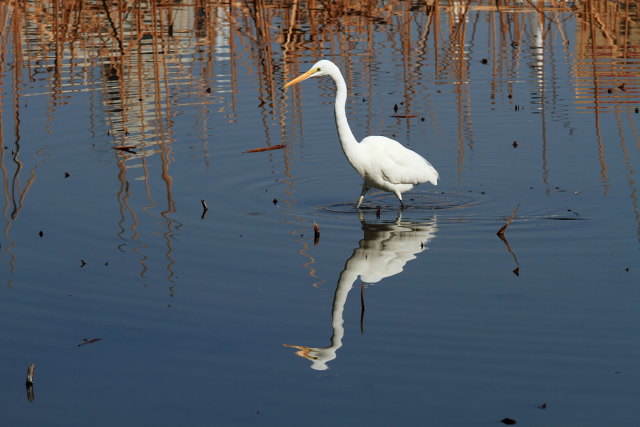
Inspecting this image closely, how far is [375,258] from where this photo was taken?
709 centimetres

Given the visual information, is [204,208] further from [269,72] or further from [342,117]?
[269,72]

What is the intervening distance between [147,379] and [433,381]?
4.57 feet

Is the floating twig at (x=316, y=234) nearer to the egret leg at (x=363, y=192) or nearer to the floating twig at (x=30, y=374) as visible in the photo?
the egret leg at (x=363, y=192)

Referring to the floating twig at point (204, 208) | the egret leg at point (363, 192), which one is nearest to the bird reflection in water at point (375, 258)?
the egret leg at point (363, 192)

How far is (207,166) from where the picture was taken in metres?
9.80

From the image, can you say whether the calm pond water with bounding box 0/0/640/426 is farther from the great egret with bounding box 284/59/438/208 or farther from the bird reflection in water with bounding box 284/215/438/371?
the great egret with bounding box 284/59/438/208

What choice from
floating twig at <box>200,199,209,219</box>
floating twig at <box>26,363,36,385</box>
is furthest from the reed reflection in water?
floating twig at <box>26,363,36,385</box>

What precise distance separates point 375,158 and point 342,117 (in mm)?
444

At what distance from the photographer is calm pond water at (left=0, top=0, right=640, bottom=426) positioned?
15.9 feet

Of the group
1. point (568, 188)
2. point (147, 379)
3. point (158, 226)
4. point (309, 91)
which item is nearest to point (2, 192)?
point (158, 226)

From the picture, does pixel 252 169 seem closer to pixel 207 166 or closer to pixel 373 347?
pixel 207 166

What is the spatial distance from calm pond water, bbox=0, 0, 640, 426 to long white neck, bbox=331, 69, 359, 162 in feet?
1.80

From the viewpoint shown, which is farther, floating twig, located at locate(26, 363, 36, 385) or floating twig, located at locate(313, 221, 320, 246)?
floating twig, located at locate(313, 221, 320, 246)

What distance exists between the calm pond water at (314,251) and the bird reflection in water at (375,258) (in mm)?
24
